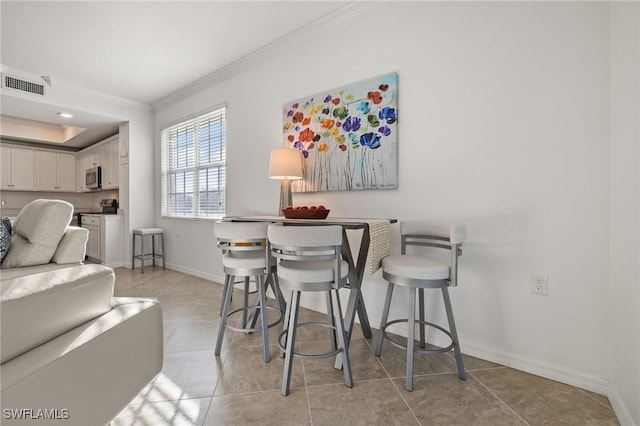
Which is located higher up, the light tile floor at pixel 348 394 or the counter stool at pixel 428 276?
the counter stool at pixel 428 276

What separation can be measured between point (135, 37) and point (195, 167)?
65.3 inches

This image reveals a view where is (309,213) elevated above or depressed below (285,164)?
below

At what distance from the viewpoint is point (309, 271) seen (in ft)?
5.25

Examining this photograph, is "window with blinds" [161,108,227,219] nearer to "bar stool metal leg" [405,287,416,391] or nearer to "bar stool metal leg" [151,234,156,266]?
"bar stool metal leg" [151,234,156,266]

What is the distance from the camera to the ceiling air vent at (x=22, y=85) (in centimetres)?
354

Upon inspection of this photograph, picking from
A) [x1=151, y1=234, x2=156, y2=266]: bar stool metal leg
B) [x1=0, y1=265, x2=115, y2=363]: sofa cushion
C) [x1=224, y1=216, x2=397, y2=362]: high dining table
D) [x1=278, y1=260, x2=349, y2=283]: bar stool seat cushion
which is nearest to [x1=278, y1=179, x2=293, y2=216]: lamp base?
[x1=224, y1=216, x2=397, y2=362]: high dining table

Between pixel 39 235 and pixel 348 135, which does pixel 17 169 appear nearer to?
pixel 39 235

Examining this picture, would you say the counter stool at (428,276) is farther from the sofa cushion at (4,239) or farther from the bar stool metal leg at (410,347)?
the sofa cushion at (4,239)

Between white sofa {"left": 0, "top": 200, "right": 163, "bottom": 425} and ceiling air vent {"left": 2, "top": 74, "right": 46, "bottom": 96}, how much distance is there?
4.31 meters

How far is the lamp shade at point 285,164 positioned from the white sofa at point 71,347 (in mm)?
1646

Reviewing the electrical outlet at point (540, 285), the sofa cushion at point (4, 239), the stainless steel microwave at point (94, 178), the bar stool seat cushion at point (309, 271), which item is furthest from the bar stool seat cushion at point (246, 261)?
the stainless steel microwave at point (94, 178)

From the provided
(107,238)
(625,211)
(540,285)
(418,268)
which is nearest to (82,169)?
(107,238)

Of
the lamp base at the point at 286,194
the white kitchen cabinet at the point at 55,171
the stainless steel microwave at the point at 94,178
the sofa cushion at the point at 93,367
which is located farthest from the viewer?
the white kitchen cabinet at the point at 55,171

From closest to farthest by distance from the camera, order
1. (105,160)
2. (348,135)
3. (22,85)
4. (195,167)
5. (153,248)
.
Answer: (348,135) → (22,85) → (195,167) → (153,248) → (105,160)
